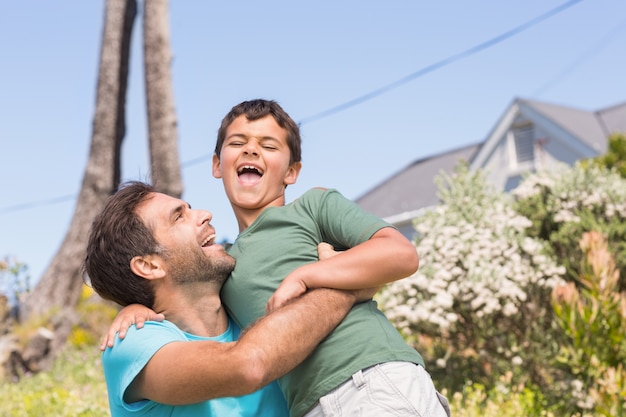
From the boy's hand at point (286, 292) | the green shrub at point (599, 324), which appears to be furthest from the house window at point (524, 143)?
the boy's hand at point (286, 292)

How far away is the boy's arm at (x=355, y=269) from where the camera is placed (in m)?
2.55

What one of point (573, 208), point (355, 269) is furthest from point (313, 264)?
point (573, 208)

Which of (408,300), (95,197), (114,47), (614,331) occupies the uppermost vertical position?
(114,47)

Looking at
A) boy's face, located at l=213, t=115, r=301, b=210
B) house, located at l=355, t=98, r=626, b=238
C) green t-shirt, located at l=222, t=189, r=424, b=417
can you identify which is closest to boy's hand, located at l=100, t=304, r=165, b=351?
green t-shirt, located at l=222, t=189, r=424, b=417

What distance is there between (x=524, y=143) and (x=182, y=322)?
22550 mm

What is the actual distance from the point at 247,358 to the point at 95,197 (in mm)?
12374

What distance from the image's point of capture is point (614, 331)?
605cm

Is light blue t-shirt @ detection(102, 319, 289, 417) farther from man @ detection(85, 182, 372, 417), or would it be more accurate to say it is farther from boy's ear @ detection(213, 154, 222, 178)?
boy's ear @ detection(213, 154, 222, 178)

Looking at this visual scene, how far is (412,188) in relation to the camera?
27.0 metres

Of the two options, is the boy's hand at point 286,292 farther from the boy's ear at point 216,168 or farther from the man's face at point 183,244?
the boy's ear at point 216,168

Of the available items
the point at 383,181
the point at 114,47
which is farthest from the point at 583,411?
the point at 383,181

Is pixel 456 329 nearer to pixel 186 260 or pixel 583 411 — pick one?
pixel 583 411

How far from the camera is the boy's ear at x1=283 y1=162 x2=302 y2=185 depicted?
3.24 meters

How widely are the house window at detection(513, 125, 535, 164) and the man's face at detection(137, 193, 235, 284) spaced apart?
22185 mm
